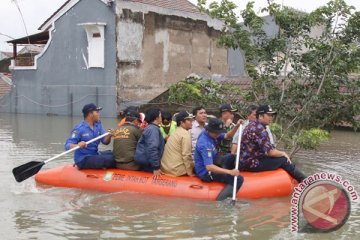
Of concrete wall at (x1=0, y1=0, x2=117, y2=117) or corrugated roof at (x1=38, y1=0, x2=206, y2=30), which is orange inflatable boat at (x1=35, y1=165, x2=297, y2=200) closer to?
concrete wall at (x1=0, y1=0, x2=117, y2=117)

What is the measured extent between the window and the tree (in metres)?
11.8

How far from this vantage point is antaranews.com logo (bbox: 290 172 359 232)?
17.8 feet

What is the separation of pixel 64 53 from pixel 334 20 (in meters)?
15.8

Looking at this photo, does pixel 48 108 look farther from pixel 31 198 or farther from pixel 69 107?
pixel 31 198

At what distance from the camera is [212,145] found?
7.51 m

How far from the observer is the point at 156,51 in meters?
23.2

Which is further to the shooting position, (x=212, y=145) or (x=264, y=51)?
(x=264, y=51)

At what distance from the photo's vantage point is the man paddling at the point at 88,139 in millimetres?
8586

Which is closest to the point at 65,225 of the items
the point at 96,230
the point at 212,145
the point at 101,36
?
the point at 96,230

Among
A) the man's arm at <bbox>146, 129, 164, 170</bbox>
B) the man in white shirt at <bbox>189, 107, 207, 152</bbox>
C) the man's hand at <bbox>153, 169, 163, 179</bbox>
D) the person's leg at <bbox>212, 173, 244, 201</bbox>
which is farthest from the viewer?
the man in white shirt at <bbox>189, 107, 207, 152</bbox>

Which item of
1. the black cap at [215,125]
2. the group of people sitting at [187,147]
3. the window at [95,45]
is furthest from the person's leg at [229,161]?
the window at [95,45]

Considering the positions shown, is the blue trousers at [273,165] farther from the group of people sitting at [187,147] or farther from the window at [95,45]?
the window at [95,45]

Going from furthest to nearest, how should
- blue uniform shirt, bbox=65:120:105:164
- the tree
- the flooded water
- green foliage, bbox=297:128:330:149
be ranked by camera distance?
the tree → green foliage, bbox=297:128:330:149 → blue uniform shirt, bbox=65:120:105:164 → the flooded water

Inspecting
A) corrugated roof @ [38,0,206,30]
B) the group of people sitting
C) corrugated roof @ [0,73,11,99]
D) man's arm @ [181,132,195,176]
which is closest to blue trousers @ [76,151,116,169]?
the group of people sitting
